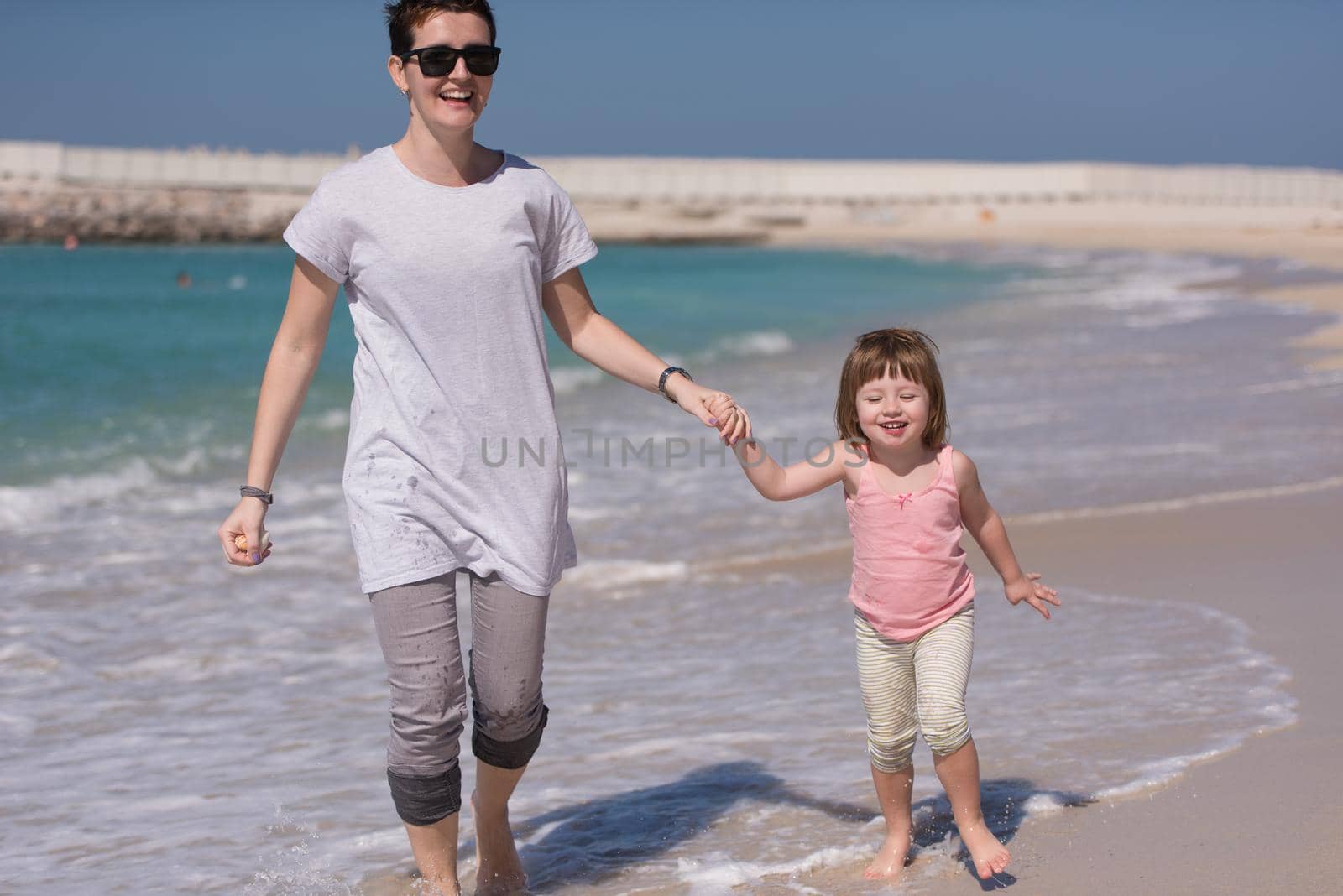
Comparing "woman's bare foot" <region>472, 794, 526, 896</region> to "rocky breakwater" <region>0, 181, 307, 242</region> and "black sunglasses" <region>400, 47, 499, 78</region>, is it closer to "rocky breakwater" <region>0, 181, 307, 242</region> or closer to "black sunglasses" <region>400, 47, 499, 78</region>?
"black sunglasses" <region>400, 47, 499, 78</region>

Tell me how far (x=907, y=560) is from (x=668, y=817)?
41.5 inches

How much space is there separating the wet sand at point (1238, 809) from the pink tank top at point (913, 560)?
23.7 inches

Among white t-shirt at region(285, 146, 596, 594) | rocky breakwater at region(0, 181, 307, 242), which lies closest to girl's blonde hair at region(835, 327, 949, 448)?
white t-shirt at region(285, 146, 596, 594)

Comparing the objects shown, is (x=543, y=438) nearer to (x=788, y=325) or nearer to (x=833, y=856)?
(x=833, y=856)

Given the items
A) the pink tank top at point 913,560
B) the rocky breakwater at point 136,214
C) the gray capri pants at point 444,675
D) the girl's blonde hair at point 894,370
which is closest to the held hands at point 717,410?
the girl's blonde hair at point 894,370

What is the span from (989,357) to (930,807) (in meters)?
12.1

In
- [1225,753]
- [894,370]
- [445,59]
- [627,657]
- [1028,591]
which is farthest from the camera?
[627,657]

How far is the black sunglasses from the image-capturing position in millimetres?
2861

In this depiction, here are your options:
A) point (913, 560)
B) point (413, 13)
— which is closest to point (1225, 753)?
point (913, 560)

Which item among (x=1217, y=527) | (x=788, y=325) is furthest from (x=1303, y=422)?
(x=788, y=325)

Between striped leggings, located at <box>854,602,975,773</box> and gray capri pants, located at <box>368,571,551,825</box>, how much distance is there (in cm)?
75

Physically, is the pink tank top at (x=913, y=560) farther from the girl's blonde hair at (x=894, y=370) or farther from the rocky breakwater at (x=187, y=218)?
the rocky breakwater at (x=187, y=218)

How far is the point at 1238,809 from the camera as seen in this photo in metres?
3.30

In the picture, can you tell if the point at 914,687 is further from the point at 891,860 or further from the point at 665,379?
the point at 665,379
